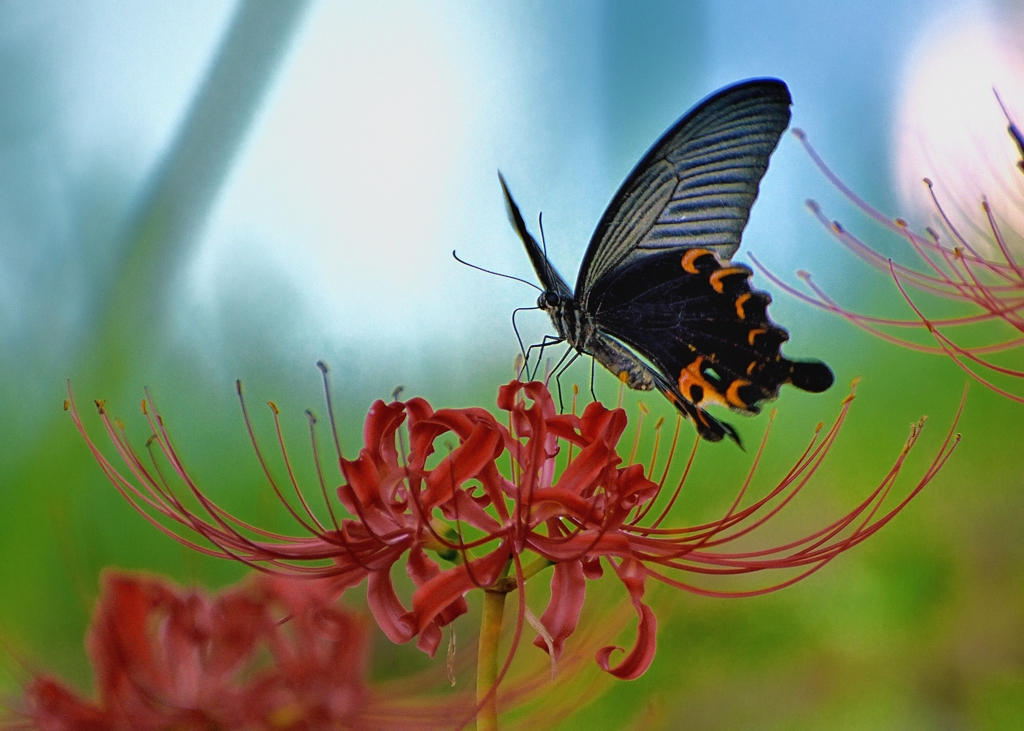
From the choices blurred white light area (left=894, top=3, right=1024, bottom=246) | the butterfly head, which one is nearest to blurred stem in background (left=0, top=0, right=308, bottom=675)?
the butterfly head

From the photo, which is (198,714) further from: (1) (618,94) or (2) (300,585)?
(1) (618,94)

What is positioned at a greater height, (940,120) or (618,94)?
(940,120)

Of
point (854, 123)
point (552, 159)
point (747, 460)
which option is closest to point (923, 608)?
point (747, 460)

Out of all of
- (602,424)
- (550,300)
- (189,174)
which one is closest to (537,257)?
(550,300)

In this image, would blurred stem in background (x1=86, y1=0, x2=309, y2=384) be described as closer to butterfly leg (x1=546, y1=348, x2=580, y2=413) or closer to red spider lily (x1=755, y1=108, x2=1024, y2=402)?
butterfly leg (x1=546, y1=348, x2=580, y2=413)

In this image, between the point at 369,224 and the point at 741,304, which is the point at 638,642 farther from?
the point at 369,224

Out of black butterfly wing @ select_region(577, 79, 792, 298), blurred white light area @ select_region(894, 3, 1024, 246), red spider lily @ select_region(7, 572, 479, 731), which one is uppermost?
blurred white light area @ select_region(894, 3, 1024, 246)

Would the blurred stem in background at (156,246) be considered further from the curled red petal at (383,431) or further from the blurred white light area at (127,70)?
the curled red petal at (383,431)
